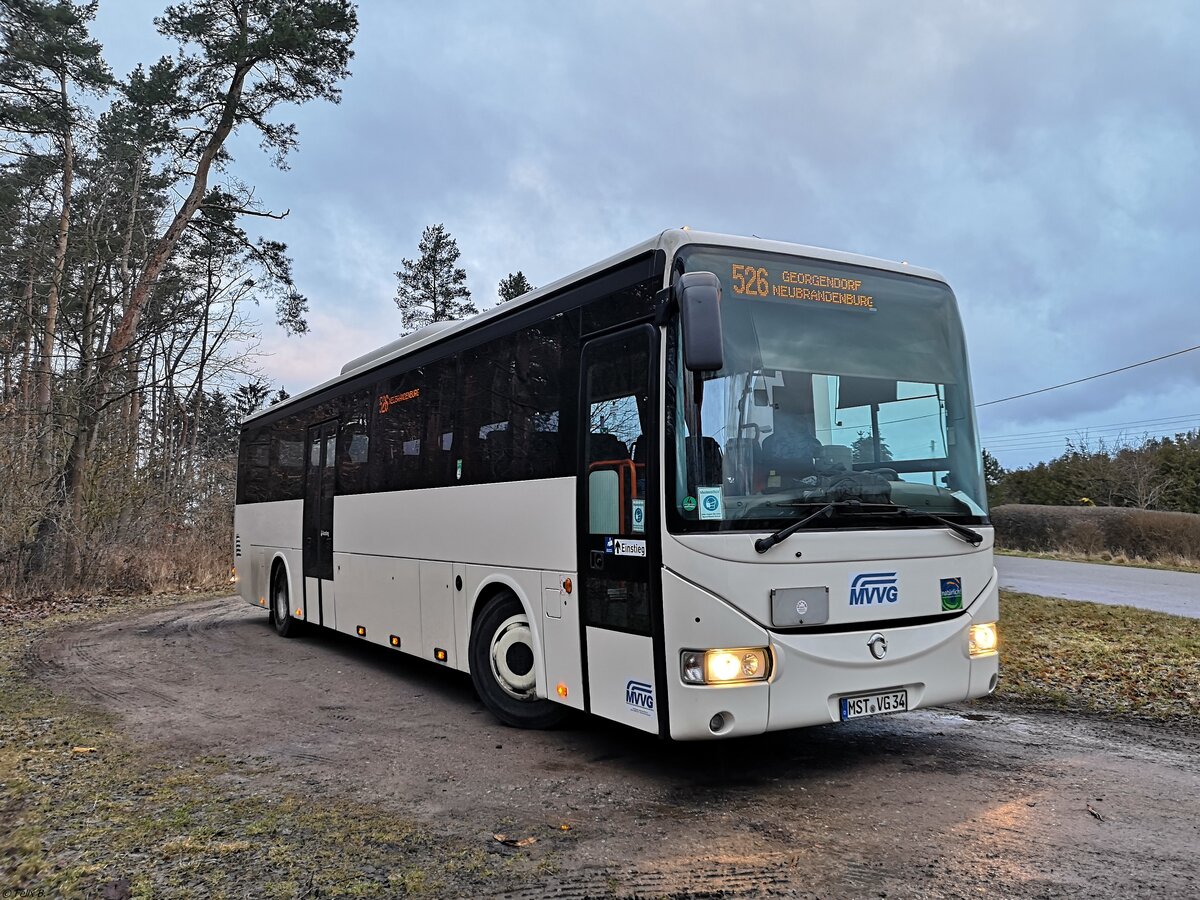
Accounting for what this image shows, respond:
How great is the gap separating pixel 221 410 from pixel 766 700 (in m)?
58.6

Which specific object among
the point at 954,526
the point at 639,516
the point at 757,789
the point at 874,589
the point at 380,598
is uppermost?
the point at 639,516

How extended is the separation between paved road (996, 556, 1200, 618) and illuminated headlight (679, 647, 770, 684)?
9.61 metres

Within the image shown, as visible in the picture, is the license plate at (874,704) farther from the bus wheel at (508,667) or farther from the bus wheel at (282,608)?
the bus wheel at (282,608)

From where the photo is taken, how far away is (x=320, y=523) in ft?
35.6

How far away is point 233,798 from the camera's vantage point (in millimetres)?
5086

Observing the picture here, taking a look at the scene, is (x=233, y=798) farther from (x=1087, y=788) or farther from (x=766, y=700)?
(x=1087, y=788)

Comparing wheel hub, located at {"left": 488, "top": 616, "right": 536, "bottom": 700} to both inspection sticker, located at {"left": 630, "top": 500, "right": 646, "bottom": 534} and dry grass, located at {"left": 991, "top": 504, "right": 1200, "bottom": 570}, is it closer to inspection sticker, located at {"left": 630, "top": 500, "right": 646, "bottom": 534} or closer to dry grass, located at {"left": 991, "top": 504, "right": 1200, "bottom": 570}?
inspection sticker, located at {"left": 630, "top": 500, "right": 646, "bottom": 534}

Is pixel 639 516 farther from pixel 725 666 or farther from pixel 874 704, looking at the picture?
pixel 874 704

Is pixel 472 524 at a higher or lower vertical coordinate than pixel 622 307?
lower

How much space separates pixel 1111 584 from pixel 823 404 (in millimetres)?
17133

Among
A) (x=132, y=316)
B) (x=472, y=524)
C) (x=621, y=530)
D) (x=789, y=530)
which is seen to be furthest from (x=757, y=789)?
(x=132, y=316)

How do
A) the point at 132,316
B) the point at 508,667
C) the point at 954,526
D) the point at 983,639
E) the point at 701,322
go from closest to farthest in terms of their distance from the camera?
the point at 701,322 → the point at 954,526 → the point at 983,639 → the point at 508,667 → the point at 132,316

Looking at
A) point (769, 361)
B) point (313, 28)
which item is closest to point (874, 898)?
point (769, 361)

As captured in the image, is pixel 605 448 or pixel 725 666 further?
pixel 605 448
